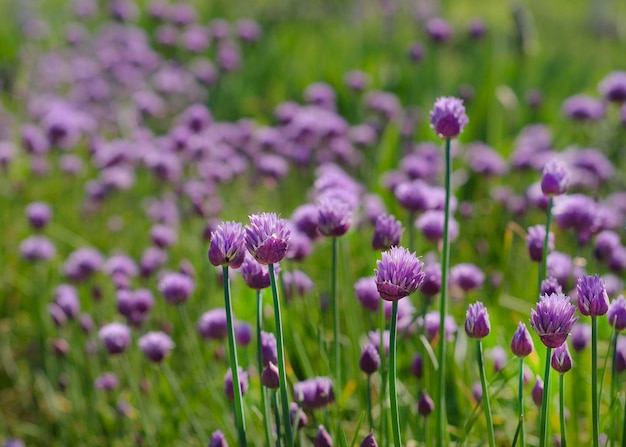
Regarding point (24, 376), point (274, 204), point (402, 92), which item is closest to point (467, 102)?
point (402, 92)

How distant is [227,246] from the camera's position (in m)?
1.08

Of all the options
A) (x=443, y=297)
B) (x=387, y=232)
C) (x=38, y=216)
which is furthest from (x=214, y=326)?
(x=38, y=216)

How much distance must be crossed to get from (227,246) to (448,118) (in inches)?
18.5

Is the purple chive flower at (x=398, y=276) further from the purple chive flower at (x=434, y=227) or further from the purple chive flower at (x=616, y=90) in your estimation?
the purple chive flower at (x=616, y=90)

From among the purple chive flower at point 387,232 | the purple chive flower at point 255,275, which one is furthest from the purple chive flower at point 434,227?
the purple chive flower at point 255,275

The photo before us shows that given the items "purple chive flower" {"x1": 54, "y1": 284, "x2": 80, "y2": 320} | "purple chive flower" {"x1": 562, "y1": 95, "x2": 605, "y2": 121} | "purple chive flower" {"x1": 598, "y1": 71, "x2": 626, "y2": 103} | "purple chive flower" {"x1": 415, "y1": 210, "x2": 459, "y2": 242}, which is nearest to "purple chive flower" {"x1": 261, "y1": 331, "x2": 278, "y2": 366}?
"purple chive flower" {"x1": 415, "y1": 210, "x2": 459, "y2": 242}

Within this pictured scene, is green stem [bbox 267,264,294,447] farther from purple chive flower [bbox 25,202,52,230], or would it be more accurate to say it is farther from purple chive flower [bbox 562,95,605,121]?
purple chive flower [bbox 562,95,605,121]

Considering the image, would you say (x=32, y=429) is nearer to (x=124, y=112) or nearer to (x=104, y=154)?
(x=104, y=154)

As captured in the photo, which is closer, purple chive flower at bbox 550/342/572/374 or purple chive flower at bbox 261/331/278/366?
purple chive flower at bbox 550/342/572/374

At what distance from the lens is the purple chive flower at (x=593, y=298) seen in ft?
3.48

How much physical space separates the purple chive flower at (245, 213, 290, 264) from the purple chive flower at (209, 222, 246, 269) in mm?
29

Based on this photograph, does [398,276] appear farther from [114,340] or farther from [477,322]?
[114,340]

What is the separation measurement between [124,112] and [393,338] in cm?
342

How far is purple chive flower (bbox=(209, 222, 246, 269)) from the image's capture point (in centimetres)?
108
